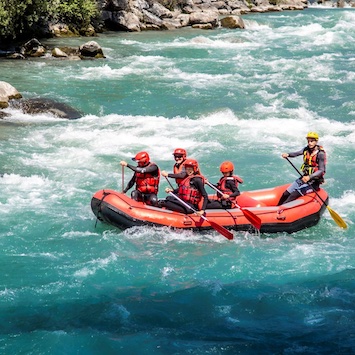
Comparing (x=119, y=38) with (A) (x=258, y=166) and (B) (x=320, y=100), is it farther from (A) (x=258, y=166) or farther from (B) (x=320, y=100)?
(A) (x=258, y=166)

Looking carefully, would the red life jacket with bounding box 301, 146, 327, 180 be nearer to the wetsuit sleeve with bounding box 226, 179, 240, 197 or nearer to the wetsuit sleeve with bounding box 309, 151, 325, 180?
the wetsuit sleeve with bounding box 309, 151, 325, 180

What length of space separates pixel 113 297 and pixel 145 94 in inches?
479

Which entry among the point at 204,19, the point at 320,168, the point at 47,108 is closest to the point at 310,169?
the point at 320,168

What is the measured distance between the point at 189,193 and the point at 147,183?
783 millimetres

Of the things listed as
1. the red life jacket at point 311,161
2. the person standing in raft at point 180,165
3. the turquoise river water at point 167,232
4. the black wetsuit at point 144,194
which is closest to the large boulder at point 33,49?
the turquoise river water at point 167,232

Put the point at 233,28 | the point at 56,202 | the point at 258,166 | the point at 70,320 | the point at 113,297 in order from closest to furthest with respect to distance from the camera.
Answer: the point at 70,320 → the point at 113,297 → the point at 56,202 → the point at 258,166 → the point at 233,28

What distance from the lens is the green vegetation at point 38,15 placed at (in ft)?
78.4

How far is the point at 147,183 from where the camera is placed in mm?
10594

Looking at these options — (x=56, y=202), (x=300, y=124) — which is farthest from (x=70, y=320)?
(x=300, y=124)

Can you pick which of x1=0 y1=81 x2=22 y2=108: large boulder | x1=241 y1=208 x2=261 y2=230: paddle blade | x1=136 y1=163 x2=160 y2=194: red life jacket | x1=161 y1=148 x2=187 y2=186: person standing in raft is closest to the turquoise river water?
x1=241 y1=208 x2=261 y2=230: paddle blade

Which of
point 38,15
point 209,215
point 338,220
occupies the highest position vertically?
point 38,15

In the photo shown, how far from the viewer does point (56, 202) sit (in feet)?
38.2

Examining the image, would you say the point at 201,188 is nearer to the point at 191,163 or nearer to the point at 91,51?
the point at 191,163

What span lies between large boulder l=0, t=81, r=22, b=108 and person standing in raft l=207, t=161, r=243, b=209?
8.99 m
